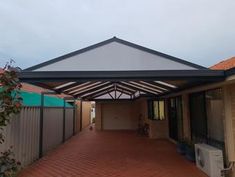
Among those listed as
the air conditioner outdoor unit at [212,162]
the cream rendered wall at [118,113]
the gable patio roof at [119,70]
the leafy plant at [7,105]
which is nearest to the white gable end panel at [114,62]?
the gable patio roof at [119,70]

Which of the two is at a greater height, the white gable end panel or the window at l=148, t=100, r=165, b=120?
the white gable end panel

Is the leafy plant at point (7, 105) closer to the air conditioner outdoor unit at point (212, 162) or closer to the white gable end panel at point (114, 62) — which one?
the white gable end panel at point (114, 62)

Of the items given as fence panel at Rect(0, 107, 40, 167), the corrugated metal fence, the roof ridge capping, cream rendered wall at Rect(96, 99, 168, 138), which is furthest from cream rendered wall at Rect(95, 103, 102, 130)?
the roof ridge capping

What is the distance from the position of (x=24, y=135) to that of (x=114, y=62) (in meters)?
3.46

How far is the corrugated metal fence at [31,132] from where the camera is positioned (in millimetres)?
6216

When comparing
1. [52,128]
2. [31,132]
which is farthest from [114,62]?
[52,128]

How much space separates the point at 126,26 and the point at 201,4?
7078 mm

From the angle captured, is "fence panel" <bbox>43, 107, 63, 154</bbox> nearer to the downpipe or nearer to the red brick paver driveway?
the red brick paver driveway

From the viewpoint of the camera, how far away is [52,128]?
10.5 metres

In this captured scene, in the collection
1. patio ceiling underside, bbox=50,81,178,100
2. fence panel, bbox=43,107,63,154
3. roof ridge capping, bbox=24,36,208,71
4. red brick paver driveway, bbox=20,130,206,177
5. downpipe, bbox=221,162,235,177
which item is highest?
roof ridge capping, bbox=24,36,208,71

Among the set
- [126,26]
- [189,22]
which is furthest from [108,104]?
[189,22]

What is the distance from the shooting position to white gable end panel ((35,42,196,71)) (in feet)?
19.6

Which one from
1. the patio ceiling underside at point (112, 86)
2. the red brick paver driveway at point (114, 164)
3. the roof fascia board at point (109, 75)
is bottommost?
the red brick paver driveway at point (114, 164)

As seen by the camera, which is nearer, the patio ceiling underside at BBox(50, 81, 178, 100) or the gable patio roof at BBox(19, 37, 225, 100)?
the gable patio roof at BBox(19, 37, 225, 100)
